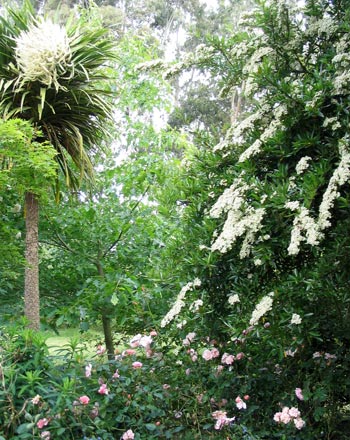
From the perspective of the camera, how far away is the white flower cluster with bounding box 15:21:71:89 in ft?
10.1

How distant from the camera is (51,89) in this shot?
328 centimetres

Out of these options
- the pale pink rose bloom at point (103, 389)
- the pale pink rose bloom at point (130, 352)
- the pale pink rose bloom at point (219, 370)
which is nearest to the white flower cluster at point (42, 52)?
the pale pink rose bloom at point (130, 352)

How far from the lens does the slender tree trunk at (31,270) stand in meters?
3.16

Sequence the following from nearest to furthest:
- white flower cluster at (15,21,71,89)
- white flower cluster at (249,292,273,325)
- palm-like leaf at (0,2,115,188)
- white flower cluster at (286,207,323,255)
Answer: white flower cluster at (286,207,323,255)
white flower cluster at (249,292,273,325)
white flower cluster at (15,21,71,89)
palm-like leaf at (0,2,115,188)

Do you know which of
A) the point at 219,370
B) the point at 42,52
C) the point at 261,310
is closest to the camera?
the point at 261,310

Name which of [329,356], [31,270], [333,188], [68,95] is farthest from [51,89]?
[329,356]

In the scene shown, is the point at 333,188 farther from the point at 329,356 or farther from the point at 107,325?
the point at 107,325

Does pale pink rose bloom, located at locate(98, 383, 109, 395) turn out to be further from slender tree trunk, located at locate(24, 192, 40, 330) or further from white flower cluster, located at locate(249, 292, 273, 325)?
slender tree trunk, located at locate(24, 192, 40, 330)

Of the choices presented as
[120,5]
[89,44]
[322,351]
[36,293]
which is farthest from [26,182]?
[120,5]

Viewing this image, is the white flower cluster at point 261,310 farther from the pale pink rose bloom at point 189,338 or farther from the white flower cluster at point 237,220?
the pale pink rose bloom at point 189,338

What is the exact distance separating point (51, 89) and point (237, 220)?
6.30 feet

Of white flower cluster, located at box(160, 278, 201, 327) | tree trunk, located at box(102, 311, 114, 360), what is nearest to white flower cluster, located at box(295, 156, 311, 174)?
white flower cluster, located at box(160, 278, 201, 327)

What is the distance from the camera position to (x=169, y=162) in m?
4.21

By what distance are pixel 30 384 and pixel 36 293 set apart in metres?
1.07
